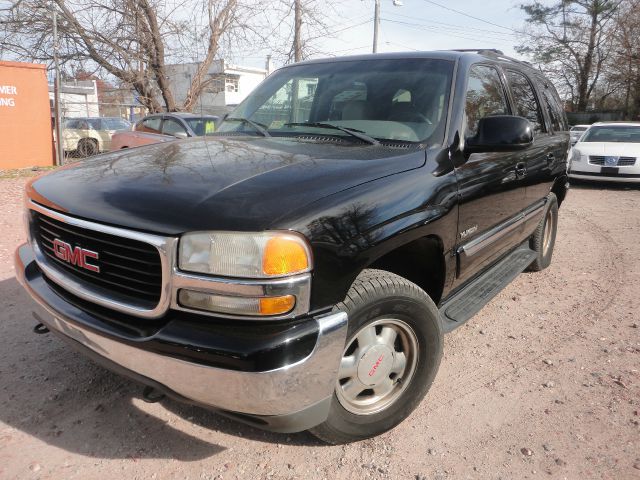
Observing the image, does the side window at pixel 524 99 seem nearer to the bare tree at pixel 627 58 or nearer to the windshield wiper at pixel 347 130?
the windshield wiper at pixel 347 130

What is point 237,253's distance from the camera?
67.1 inches

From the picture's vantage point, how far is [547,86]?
481cm

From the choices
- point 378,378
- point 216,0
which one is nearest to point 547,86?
point 378,378

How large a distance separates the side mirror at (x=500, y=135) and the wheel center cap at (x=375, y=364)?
1246mm

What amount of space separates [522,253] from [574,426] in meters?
2.02

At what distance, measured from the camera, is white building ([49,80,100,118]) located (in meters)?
13.9

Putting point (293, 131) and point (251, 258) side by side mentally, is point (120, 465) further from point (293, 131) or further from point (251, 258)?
point (293, 131)

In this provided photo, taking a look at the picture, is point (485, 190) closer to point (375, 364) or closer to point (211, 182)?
point (375, 364)

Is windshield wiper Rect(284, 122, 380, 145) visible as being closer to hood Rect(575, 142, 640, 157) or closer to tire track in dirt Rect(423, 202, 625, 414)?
tire track in dirt Rect(423, 202, 625, 414)

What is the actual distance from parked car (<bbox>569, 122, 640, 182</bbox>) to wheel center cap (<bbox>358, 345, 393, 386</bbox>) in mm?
10412

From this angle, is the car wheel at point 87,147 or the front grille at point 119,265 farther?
the car wheel at point 87,147

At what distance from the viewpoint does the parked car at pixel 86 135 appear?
15.1 meters

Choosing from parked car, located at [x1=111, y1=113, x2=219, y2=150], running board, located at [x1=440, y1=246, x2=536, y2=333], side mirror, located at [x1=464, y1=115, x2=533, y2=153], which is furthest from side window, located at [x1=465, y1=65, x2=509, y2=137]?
parked car, located at [x1=111, y1=113, x2=219, y2=150]

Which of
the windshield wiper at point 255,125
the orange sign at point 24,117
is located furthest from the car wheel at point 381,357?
the orange sign at point 24,117
